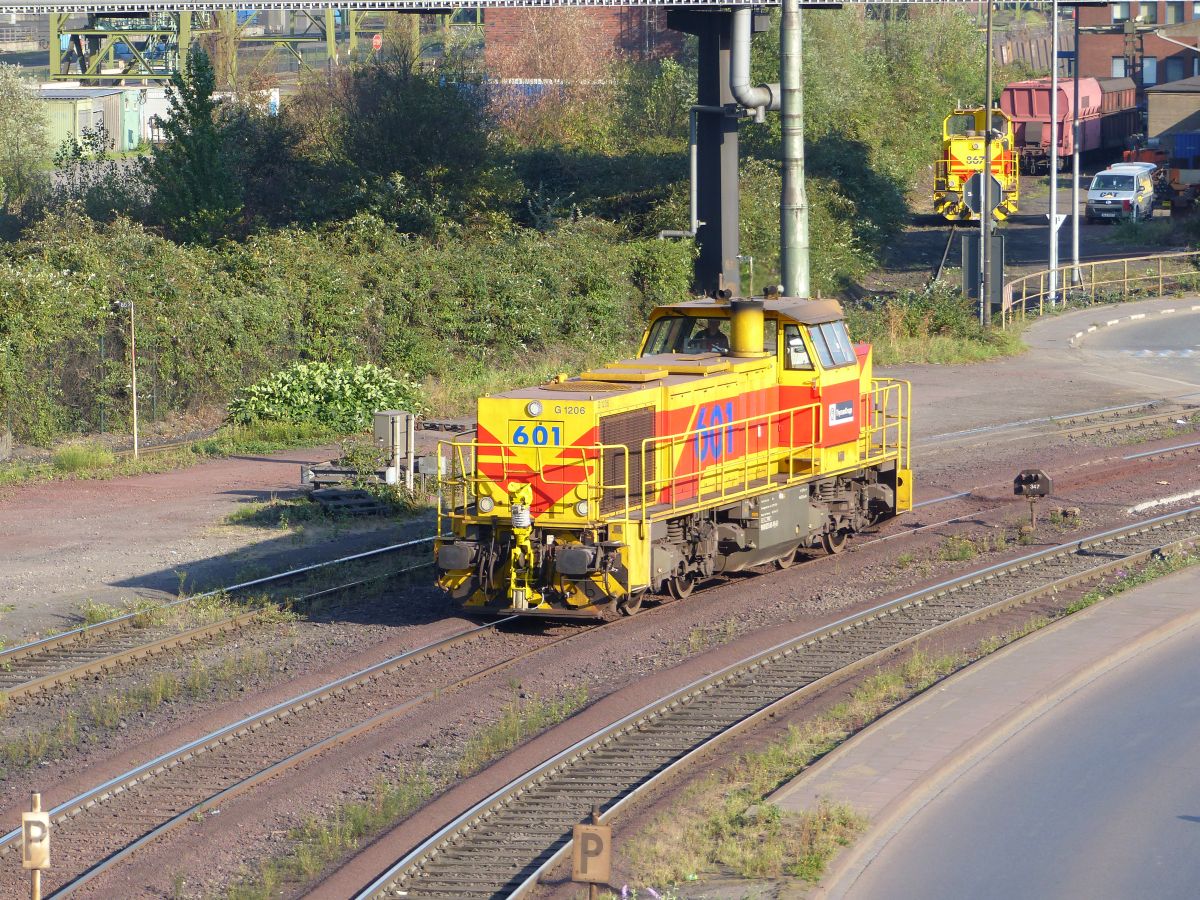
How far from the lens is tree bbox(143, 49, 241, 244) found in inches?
1594

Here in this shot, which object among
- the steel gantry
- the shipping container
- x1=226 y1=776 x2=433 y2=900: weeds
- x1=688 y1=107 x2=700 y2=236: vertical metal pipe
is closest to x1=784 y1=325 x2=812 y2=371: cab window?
x1=226 y1=776 x2=433 y2=900: weeds

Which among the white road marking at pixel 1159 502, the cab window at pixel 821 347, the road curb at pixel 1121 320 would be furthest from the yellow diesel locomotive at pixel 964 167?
the cab window at pixel 821 347

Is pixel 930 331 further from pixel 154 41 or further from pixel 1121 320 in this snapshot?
pixel 154 41

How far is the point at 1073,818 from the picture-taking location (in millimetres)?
10914

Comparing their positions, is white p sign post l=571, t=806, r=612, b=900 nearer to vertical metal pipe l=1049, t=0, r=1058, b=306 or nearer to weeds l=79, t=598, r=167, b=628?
weeds l=79, t=598, r=167, b=628

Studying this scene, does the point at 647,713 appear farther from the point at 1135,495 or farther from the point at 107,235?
the point at 107,235

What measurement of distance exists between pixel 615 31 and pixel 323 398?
58.3 m

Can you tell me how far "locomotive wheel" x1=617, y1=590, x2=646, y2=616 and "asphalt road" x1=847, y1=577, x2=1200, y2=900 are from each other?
4683 millimetres

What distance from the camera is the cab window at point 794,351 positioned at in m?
17.8

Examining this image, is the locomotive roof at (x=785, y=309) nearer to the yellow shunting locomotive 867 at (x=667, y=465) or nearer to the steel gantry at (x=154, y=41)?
the yellow shunting locomotive 867 at (x=667, y=465)

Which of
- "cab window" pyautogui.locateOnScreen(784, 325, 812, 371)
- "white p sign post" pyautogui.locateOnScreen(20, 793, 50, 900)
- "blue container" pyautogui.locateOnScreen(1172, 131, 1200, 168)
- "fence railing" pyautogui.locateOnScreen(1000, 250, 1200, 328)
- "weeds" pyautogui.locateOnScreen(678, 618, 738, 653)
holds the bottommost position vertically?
"weeds" pyautogui.locateOnScreen(678, 618, 738, 653)

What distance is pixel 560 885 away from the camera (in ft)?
32.6

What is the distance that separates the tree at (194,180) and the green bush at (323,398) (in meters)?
12.8

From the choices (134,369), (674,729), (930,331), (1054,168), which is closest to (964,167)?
(1054,168)
